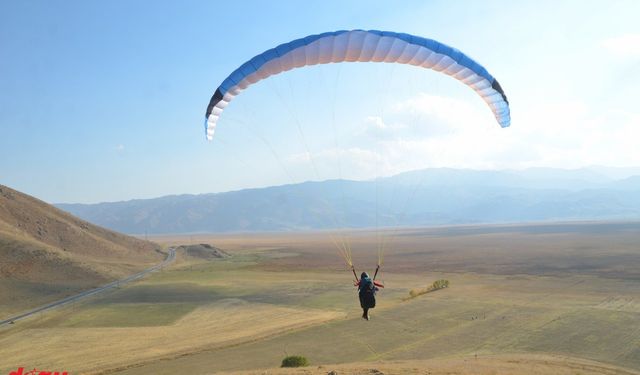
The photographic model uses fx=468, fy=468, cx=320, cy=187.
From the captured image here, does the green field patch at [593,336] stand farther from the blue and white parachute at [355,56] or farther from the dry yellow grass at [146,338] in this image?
the dry yellow grass at [146,338]

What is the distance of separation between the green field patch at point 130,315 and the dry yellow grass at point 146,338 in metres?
1.12

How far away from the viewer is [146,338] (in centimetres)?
2434

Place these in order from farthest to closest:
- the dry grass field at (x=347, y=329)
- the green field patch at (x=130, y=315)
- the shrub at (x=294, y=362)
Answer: the green field patch at (x=130, y=315)
the dry grass field at (x=347, y=329)
the shrub at (x=294, y=362)

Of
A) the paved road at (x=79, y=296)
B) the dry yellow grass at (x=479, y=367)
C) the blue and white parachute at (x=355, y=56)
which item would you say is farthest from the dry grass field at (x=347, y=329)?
the blue and white parachute at (x=355, y=56)

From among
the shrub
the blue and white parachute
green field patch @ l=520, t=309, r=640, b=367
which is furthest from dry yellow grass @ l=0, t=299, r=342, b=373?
green field patch @ l=520, t=309, r=640, b=367

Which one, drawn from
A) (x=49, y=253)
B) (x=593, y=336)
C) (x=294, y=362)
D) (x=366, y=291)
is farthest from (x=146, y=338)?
(x=49, y=253)

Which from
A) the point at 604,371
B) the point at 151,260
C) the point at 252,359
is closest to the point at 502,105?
the point at 604,371

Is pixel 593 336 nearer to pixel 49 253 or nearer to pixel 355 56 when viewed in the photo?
pixel 355 56

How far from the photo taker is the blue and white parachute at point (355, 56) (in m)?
15.5

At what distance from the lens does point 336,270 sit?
58.4 m

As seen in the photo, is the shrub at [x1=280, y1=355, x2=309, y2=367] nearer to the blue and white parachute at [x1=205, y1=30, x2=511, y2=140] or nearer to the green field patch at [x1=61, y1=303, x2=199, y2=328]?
the blue and white parachute at [x1=205, y1=30, x2=511, y2=140]

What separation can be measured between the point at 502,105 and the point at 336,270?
139 ft

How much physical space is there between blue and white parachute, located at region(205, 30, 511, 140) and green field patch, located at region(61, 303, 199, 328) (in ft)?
56.8

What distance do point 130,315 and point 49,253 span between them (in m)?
27.2
